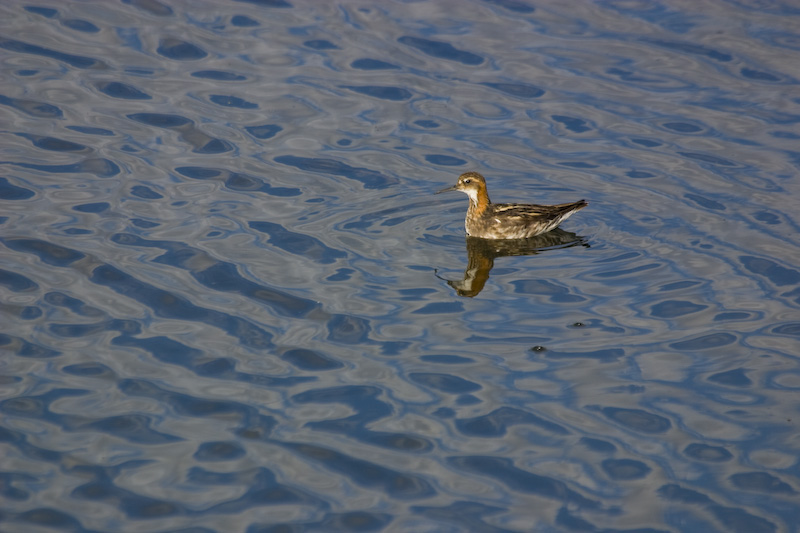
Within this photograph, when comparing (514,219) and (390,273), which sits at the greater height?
(514,219)

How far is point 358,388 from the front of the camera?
1062 centimetres

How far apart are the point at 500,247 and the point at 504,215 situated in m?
0.47

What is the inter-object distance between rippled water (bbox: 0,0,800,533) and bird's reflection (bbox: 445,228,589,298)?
3.8 inches

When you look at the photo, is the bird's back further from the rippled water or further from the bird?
the rippled water

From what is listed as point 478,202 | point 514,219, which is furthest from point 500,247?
point 478,202

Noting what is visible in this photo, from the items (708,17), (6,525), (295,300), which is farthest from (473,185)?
(708,17)

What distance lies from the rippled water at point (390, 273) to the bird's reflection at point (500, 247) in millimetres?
96

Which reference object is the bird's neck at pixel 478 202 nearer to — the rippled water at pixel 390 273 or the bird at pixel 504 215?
the bird at pixel 504 215

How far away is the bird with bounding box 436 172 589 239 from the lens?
14539 millimetres

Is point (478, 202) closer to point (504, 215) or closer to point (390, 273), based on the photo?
point (504, 215)

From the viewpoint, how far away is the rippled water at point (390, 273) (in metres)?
9.23

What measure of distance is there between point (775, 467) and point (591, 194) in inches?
275

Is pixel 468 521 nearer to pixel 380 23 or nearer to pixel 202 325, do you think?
pixel 202 325

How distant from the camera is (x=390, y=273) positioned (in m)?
13.2
